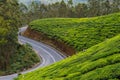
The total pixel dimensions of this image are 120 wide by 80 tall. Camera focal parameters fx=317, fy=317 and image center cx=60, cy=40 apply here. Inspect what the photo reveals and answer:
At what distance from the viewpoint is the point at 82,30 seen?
70.7m

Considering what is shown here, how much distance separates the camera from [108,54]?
85.5 ft

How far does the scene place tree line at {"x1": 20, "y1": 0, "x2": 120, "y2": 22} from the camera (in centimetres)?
10544

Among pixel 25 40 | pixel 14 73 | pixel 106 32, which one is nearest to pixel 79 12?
pixel 25 40

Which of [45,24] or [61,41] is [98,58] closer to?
[61,41]

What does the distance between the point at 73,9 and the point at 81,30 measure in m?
46.8

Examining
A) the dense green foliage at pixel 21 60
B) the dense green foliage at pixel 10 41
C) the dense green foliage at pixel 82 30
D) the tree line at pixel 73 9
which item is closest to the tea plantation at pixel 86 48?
the dense green foliage at pixel 82 30

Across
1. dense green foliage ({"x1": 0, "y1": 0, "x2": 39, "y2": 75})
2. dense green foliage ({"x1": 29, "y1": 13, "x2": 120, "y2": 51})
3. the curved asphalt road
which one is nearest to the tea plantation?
dense green foliage ({"x1": 29, "y1": 13, "x2": 120, "y2": 51})

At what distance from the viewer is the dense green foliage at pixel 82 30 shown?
62.9 metres

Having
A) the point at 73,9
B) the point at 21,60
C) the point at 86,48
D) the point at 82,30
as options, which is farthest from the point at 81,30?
the point at 73,9

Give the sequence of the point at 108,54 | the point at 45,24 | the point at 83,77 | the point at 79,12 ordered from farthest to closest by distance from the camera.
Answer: the point at 79,12, the point at 45,24, the point at 108,54, the point at 83,77

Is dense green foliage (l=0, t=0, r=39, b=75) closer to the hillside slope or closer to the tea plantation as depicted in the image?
the hillside slope

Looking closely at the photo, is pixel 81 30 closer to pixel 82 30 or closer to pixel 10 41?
pixel 82 30

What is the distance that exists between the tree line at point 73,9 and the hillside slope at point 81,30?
26.6 metres

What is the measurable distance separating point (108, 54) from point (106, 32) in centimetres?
3868
